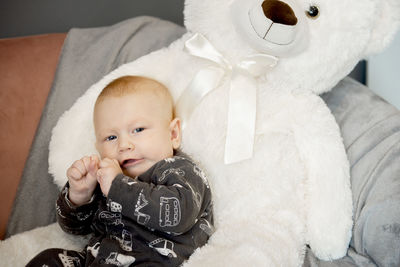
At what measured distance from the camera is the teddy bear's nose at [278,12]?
1.03m

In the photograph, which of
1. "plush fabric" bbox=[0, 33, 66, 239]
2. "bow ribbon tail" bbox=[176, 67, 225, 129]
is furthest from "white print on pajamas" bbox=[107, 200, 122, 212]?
"plush fabric" bbox=[0, 33, 66, 239]

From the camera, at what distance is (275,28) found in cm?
102

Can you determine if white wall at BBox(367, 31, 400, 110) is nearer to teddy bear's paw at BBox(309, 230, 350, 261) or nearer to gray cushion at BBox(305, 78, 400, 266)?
gray cushion at BBox(305, 78, 400, 266)

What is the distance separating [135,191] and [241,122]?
13.3 inches

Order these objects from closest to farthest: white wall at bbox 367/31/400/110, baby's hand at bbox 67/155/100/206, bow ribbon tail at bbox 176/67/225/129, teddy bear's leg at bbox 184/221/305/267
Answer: teddy bear's leg at bbox 184/221/305/267, baby's hand at bbox 67/155/100/206, bow ribbon tail at bbox 176/67/225/129, white wall at bbox 367/31/400/110

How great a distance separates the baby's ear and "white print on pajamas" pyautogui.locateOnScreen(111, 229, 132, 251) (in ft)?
0.90

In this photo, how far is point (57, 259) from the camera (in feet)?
3.39

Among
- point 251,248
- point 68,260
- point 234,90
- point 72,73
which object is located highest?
point 234,90

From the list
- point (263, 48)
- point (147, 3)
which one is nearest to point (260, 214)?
point (263, 48)

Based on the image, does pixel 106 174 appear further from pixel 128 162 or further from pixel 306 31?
pixel 306 31

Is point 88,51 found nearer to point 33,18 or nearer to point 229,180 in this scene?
point 33,18

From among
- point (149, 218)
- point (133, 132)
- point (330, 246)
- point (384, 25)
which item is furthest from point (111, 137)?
point (384, 25)

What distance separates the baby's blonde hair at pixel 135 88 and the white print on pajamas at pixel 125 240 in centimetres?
36

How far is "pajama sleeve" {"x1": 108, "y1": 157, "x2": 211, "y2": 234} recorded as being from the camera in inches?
37.9
